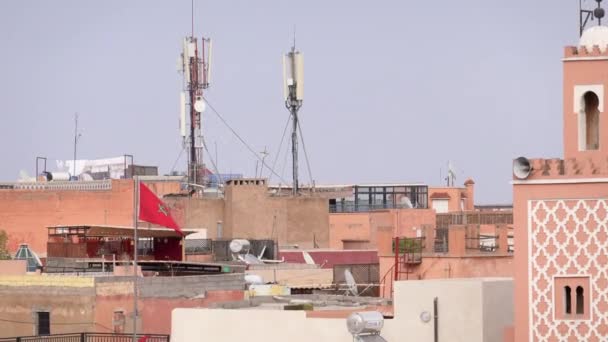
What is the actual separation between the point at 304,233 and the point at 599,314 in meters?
44.1

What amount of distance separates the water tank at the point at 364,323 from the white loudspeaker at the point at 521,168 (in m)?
3.74

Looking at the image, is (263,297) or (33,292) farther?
(33,292)

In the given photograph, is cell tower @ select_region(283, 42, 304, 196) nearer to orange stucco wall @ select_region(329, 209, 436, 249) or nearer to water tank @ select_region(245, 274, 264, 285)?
orange stucco wall @ select_region(329, 209, 436, 249)

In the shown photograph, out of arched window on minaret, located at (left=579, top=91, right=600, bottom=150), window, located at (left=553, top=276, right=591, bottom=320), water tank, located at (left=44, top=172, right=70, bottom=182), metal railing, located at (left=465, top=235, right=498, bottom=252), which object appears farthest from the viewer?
water tank, located at (left=44, top=172, right=70, bottom=182)

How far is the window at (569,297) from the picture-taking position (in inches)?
963

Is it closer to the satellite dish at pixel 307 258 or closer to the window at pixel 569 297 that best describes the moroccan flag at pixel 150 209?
the window at pixel 569 297

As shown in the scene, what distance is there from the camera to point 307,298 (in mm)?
35844

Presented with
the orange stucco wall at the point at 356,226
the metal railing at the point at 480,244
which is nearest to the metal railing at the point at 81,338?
the metal railing at the point at 480,244

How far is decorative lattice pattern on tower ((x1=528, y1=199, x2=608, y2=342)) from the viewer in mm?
24281

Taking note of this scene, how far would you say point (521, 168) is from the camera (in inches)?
966

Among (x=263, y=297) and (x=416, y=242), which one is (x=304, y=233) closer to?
(x=416, y=242)

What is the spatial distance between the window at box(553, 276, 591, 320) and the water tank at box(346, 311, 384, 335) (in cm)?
341

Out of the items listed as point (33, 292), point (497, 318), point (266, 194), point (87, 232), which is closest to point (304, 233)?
point (266, 194)

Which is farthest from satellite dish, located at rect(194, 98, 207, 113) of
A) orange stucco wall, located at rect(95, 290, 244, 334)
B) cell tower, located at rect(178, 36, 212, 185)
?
orange stucco wall, located at rect(95, 290, 244, 334)
